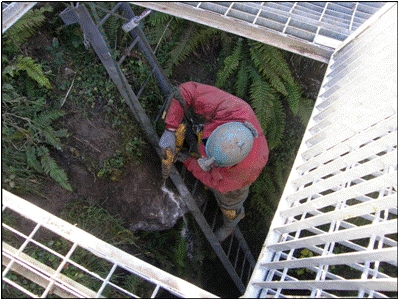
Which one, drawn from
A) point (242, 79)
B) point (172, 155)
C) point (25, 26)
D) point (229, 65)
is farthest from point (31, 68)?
point (242, 79)

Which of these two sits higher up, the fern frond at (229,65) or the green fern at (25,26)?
Answer: the fern frond at (229,65)

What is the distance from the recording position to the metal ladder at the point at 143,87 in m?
3.59

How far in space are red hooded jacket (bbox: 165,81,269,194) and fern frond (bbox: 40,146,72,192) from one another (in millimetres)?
1614

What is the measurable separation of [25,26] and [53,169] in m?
2.02

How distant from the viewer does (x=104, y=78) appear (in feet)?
15.2

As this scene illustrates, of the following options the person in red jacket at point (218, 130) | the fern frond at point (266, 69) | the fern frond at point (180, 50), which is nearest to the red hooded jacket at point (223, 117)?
the person in red jacket at point (218, 130)

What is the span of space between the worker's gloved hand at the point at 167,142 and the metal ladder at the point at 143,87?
1.70 feet

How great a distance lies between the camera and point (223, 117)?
4.20 m

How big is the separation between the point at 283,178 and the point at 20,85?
498 centimetres

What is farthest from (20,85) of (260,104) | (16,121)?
(260,104)

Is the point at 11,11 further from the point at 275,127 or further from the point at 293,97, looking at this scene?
the point at 293,97

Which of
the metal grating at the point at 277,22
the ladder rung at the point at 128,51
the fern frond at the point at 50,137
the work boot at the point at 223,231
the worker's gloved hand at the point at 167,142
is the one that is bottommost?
the fern frond at the point at 50,137

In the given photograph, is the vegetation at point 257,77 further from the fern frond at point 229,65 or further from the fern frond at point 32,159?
the fern frond at point 32,159

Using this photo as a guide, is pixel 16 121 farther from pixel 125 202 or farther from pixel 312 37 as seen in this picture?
pixel 312 37
